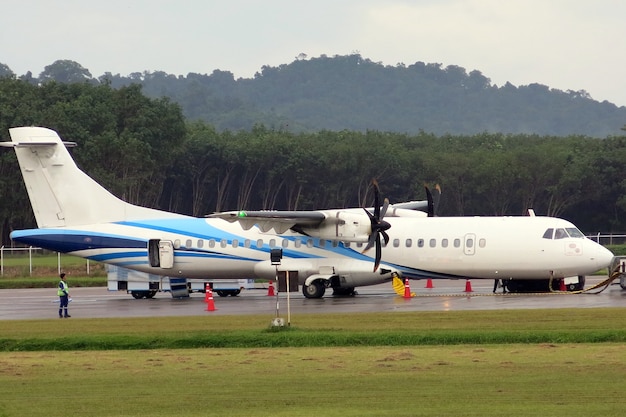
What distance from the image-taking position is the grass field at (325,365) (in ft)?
50.6

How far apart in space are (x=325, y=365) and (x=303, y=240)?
54.9 ft

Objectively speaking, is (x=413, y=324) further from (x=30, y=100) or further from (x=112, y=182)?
(x=30, y=100)

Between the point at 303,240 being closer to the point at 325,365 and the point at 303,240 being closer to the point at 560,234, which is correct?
the point at 560,234

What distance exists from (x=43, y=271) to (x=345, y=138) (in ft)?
164

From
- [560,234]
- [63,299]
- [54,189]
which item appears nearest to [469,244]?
[560,234]

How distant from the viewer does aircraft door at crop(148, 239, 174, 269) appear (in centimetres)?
3706

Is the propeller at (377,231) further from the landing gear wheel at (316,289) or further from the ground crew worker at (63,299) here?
the ground crew worker at (63,299)

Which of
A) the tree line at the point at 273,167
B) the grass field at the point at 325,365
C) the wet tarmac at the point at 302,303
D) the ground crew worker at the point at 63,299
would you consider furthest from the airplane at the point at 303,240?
the tree line at the point at 273,167

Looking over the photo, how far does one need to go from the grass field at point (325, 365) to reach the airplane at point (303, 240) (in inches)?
248

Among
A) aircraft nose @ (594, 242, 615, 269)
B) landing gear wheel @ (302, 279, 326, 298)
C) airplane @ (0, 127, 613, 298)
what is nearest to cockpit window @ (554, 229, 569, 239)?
airplane @ (0, 127, 613, 298)

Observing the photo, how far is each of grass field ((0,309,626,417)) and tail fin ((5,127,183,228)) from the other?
9430 millimetres

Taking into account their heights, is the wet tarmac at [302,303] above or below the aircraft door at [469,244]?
below

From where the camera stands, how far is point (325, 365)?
769 inches

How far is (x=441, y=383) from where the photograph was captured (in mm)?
17125
